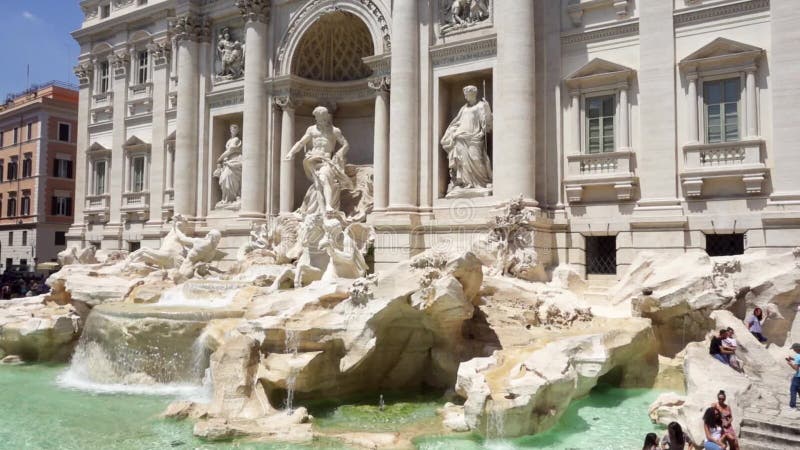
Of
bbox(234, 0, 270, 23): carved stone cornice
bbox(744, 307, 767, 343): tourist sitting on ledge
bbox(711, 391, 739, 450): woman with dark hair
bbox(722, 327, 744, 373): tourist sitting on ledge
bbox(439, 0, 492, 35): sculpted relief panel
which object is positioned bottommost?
bbox(711, 391, 739, 450): woman with dark hair

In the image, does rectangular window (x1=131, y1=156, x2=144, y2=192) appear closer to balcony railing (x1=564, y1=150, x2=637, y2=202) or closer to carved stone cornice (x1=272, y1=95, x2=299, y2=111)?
carved stone cornice (x1=272, y1=95, x2=299, y2=111)

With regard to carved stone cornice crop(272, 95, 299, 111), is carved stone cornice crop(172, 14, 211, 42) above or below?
above

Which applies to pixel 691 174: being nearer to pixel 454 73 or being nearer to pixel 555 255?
pixel 555 255

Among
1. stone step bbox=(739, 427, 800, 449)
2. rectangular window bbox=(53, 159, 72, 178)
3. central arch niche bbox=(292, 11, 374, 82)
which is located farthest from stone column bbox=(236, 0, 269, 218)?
rectangular window bbox=(53, 159, 72, 178)

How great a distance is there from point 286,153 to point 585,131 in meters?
10.1

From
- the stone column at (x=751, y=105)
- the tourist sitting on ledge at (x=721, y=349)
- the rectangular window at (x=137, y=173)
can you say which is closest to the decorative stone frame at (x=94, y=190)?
the rectangular window at (x=137, y=173)

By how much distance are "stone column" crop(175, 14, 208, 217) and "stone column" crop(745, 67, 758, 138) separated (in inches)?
724

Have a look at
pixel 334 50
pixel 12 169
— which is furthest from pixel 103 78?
pixel 12 169

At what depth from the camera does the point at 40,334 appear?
1549 cm

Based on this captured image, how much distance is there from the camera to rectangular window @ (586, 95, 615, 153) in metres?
15.8

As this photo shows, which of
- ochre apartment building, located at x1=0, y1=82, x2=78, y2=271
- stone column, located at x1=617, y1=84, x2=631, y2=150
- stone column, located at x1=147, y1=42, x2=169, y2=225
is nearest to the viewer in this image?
stone column, located at x1=617, y1=84, x2=631, y2=150

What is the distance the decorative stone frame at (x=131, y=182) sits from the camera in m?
25.5

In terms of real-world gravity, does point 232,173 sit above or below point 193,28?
below

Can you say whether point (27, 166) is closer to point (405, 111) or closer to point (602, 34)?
point (405, 111)
